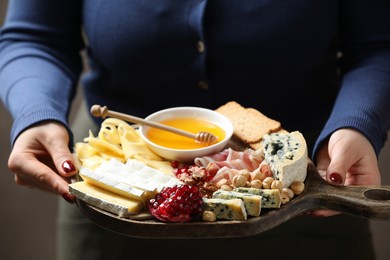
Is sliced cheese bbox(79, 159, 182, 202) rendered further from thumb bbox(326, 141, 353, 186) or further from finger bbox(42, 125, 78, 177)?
thumb bbox(326, 141, 353, 186)

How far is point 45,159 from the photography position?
1077mm

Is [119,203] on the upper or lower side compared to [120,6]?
lower

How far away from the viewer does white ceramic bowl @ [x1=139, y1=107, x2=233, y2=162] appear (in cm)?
94

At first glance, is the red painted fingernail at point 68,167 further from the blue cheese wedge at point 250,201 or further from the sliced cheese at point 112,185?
the blue cheese wedge at point 250,201

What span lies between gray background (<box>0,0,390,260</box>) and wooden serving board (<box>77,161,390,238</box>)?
1.09m

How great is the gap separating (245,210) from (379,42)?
19.8 inches

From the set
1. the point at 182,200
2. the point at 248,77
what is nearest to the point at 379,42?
the point at 248,77

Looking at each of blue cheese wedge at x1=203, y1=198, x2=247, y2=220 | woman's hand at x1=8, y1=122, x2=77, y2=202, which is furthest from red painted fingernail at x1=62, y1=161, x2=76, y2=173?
blue cheese wedge at x1=203, y1=198, x2=247, y2=220

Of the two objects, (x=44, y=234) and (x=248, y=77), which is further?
(x=44, y=234)

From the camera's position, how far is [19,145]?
104 centimetres

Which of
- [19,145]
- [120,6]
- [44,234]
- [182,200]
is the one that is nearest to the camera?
[182,200]

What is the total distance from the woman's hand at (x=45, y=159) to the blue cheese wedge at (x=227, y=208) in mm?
222

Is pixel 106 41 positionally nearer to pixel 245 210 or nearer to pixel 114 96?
pixel 114 96

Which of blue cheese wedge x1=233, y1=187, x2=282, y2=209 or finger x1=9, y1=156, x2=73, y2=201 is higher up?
blue cheese wedge x1=233, y1=187, x2=282, y2=209
